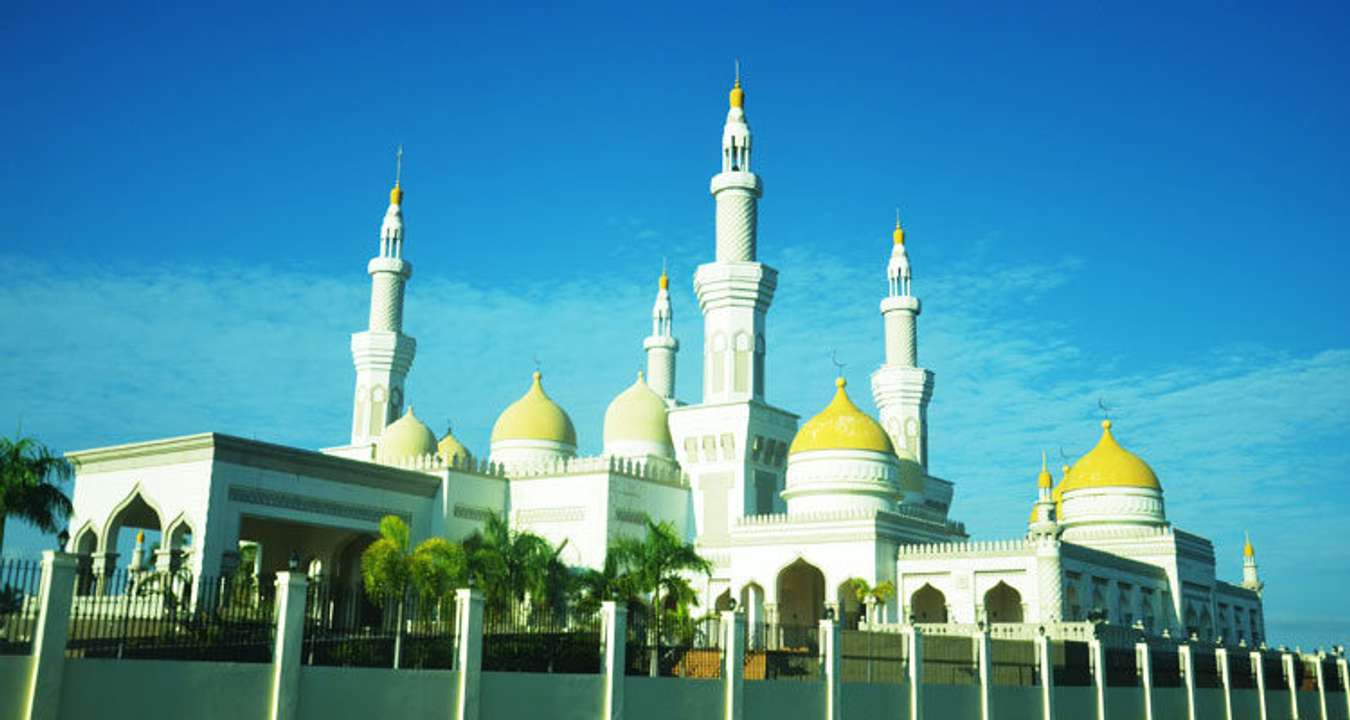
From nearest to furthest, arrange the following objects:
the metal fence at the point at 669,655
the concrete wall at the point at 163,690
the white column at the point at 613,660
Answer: the concrete wall at the point at 163,690 → the white column at the point at 613,660 → the metal fence at the point at 669,655

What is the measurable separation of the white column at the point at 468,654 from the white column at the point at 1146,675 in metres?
16.7

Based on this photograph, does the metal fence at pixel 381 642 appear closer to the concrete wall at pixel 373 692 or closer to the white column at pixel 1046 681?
the concrete wall at pixel 373 692

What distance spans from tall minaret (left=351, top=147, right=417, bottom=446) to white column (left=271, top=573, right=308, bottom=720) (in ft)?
118

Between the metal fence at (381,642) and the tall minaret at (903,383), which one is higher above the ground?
the tall minaret at (903,383)

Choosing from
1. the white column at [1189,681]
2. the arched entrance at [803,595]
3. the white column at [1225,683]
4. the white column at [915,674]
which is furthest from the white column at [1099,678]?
the arched entrance at [803,595]

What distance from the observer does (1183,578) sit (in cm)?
4469

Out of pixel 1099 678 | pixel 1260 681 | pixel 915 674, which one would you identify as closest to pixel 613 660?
pixel 915 674

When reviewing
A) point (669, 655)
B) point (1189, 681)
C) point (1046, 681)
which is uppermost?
point (669, 655)

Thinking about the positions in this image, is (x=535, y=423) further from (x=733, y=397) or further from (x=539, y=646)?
(x=539, y=646)

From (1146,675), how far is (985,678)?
6125mm

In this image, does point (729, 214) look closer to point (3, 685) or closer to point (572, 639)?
point (572, 639)

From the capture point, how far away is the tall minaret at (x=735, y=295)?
4616 cm

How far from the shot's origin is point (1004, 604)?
43031 millimetres


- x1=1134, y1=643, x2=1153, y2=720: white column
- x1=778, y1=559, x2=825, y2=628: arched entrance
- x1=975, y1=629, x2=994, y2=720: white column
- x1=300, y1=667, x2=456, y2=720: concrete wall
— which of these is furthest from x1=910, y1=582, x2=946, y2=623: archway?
x1=300, y1=667, x2=456, y2=720: concrete wall
